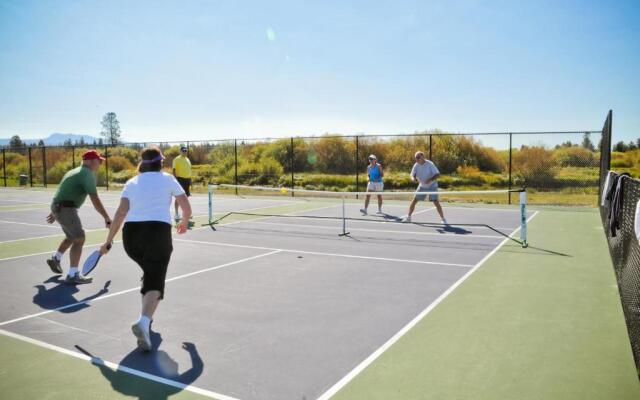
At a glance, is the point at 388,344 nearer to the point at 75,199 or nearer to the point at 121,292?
the point at 121,292

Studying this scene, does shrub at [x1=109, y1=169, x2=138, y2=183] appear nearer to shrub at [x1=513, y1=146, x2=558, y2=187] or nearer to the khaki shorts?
shrub at [x1=513, y1=146, x2=558, y2=187]

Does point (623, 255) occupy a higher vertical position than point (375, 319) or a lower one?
higher

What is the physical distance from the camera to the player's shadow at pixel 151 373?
3848 mm

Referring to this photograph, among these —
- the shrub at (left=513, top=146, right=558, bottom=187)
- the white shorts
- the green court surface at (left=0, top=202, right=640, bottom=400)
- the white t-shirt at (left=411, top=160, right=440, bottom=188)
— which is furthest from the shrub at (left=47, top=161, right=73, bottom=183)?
the green court surface at (left=0, top=202, right=640, bottom=400)

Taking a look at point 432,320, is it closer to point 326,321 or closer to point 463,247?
point 326,321

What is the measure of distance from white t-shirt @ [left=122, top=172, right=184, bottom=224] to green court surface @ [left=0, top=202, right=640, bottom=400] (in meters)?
1.37

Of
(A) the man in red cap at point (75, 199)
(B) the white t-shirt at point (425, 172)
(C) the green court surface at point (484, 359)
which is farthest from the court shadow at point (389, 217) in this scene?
(A) the man in red cap at point (75, 199)

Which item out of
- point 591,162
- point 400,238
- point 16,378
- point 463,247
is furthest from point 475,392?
point 591,162

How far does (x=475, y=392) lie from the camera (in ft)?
12.4

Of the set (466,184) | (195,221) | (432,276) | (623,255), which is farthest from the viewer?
(466,184)

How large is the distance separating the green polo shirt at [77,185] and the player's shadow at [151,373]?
2894mm

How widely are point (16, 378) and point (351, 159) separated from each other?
33.3 m

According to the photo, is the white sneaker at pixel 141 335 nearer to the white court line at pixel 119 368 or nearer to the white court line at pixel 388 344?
the white court line at pixel 119 368

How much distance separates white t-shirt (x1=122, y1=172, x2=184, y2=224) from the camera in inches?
183
